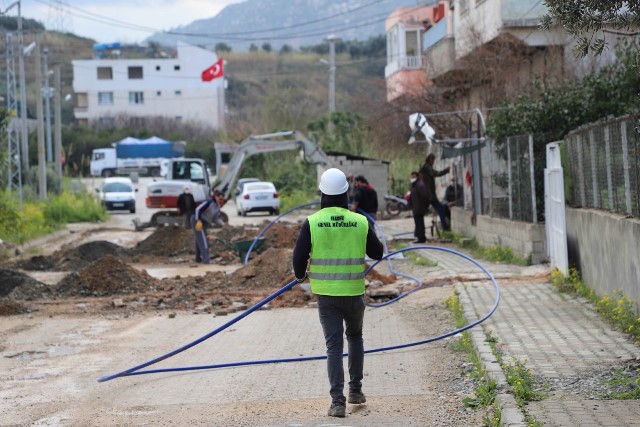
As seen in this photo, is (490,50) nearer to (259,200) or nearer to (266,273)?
(266,273)

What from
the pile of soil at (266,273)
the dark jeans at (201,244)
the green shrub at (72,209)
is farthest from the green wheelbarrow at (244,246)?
the green shrub at (72,209)

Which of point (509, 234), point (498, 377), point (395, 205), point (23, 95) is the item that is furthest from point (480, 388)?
point (23, 95)

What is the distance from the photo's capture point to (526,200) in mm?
20516

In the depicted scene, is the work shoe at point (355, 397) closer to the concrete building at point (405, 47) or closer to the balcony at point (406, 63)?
the concrete building at point (405, 47)

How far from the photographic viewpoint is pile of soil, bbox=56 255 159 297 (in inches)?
755

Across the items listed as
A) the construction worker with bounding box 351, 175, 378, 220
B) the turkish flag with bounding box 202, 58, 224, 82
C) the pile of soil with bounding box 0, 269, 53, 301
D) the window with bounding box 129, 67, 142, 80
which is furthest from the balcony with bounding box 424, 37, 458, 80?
the window with bounding box 129, 67, 142, 80

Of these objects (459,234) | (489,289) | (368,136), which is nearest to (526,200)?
(489,289)

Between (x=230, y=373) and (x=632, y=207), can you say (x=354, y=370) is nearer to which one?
(x=230, y=373)

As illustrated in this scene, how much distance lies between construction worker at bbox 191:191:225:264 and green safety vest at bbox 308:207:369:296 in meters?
16.1

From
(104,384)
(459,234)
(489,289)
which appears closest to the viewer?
(104,384)

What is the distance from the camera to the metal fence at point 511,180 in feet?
66.1

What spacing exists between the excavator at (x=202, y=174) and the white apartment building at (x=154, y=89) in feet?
254

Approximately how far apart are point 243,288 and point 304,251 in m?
10.6

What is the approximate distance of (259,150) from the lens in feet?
122
